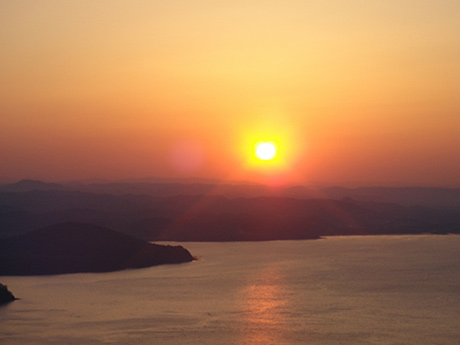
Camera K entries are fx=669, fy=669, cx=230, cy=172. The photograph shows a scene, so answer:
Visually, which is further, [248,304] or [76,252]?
[76,252]

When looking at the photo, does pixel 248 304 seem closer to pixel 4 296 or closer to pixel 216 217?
pixel 4 296

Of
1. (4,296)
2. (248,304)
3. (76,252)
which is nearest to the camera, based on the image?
(248,304)

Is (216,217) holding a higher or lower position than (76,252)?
higher

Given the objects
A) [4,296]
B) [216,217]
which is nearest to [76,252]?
[4,296]

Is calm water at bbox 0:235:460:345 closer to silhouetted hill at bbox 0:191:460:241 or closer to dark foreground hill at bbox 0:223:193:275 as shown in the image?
dark foreground hill at bbox 0:223:193:275

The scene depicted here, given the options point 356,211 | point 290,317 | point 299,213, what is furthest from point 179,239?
point 290,317

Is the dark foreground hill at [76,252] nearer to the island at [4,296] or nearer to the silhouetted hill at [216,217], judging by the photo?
the island at [4,296]

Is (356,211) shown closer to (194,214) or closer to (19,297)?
(194,214)
